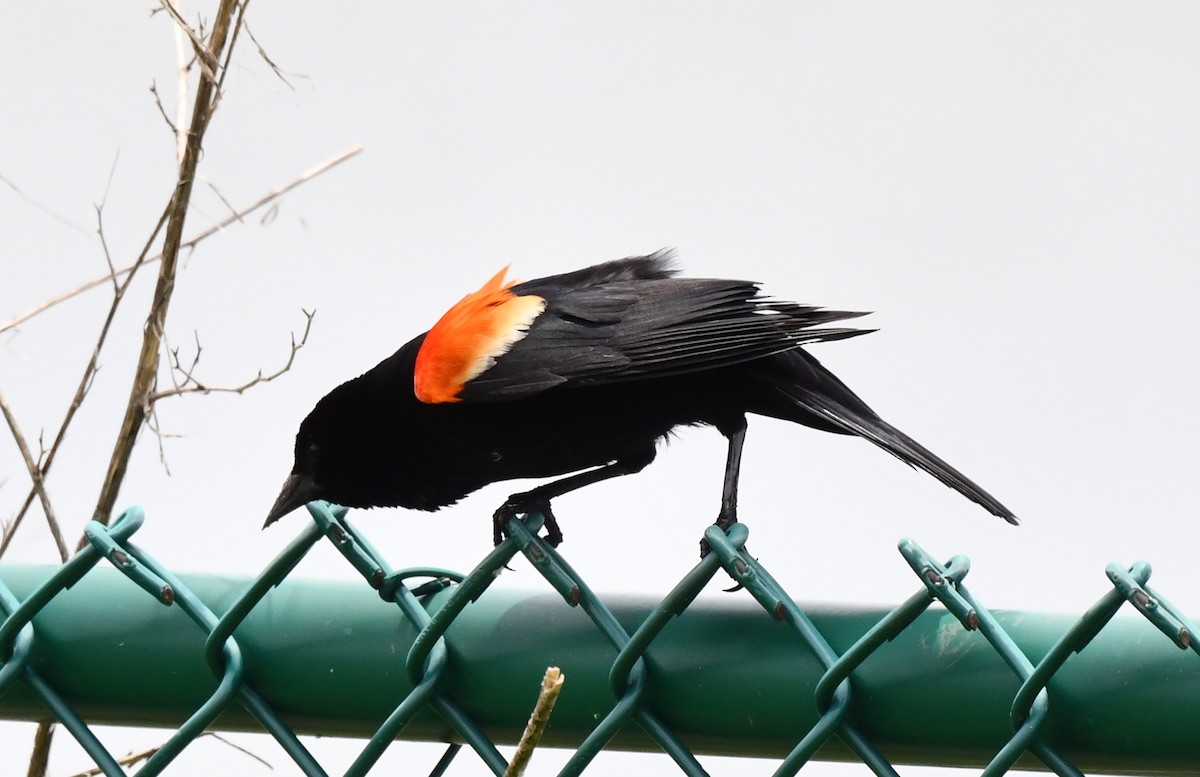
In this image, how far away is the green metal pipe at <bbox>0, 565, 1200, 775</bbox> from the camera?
127 centimetres

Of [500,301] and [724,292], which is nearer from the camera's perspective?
[724,292]

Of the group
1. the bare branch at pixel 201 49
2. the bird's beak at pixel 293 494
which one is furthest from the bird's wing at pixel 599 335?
the bare branch at pixel 201 49

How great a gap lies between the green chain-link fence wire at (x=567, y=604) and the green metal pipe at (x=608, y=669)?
0.04 feet

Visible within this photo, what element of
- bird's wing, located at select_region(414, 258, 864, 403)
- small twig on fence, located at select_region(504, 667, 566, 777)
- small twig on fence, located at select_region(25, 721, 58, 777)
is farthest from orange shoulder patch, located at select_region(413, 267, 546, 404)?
small twig on fence, located at select_region(504, 667, 566, 777)

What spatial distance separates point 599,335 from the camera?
242 centimetres

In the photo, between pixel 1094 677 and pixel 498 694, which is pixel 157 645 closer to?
pixel 498 694

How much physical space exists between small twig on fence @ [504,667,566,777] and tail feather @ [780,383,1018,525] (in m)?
1.24

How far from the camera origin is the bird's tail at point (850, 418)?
2.20 meters

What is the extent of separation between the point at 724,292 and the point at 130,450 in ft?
3.82

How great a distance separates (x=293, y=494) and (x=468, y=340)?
0.52m

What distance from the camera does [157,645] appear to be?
5.14ft

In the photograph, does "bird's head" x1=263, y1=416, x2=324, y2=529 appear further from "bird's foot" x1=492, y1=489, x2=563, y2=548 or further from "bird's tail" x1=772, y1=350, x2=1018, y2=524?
"bird's tail" x1=772, y1=350, x2=1018, y2=524

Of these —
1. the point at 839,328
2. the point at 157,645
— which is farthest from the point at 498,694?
the point at 839,328

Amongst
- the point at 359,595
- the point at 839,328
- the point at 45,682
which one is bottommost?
the point at 45,682
